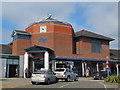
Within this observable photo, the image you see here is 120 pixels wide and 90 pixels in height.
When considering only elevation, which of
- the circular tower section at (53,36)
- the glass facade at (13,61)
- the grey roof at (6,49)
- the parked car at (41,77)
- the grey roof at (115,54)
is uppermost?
the circular tower section at (53,36)

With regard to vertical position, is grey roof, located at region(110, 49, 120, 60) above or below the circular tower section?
below

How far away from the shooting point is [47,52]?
34.7 metres

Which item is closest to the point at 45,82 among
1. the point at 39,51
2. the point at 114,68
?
the point at 39,51

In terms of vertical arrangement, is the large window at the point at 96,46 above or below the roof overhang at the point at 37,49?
above

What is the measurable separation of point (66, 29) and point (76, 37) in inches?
128

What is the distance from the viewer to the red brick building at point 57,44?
3709cm

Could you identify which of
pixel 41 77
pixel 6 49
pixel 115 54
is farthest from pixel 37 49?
pixel 115 54

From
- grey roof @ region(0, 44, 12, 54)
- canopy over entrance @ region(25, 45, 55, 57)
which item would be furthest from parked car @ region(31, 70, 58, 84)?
grey roof @ region(0, 44, 12, 54)

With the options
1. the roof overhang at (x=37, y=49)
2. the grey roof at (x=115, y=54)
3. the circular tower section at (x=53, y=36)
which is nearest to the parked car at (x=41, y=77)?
the roof overhang at (x=37, y=49)

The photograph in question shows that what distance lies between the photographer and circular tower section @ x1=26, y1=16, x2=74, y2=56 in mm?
38500

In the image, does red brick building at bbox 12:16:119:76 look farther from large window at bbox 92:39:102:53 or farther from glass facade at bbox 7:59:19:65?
glass facade at bbox 7:59:19:65

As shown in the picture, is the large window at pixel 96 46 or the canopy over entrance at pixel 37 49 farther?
the large window at pixel 96 46

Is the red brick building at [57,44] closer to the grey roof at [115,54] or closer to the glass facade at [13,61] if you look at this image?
the glass facade at [13,61]

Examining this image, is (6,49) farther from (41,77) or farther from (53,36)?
(41,77)
